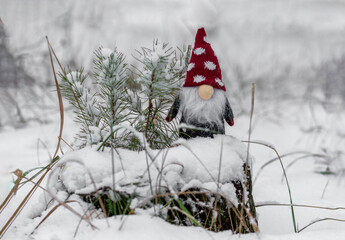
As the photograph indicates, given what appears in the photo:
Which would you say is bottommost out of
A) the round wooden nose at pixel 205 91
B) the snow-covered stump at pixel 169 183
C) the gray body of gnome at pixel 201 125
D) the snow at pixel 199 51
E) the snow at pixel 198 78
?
the snow-covered stump at pixel 169 183

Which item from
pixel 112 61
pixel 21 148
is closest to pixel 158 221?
pixel 112 61

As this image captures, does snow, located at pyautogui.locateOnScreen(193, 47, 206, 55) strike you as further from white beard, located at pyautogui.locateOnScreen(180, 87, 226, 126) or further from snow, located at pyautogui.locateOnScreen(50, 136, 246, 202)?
snow, located at pyautogui.locateOnScreen(50, 136, 246, 202)

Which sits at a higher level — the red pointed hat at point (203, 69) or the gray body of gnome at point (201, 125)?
the red pointed hat at point (203, 69)

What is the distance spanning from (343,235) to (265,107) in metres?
1.95

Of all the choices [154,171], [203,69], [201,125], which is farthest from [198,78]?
[154,171]

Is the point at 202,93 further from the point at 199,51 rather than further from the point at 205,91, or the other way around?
the point at 199,51

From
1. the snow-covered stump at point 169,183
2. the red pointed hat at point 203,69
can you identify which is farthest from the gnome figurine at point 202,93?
the snow-covered stump at point 169,183

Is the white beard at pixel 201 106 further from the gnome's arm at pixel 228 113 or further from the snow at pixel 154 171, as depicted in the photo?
the snow at pixel 154 171

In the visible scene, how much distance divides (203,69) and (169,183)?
37 cm

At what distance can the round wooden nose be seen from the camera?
0.79m

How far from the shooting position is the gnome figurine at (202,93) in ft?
2.61

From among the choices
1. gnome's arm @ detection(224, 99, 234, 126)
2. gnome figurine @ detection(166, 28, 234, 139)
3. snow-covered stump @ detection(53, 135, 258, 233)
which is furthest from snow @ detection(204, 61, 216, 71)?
snow-covered stump @ detection(53, 135, 258, 233)

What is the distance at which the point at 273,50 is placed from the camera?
2.38 meters

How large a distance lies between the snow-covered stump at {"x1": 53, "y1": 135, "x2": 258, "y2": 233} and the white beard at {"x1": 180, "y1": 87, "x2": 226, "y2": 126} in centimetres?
16
